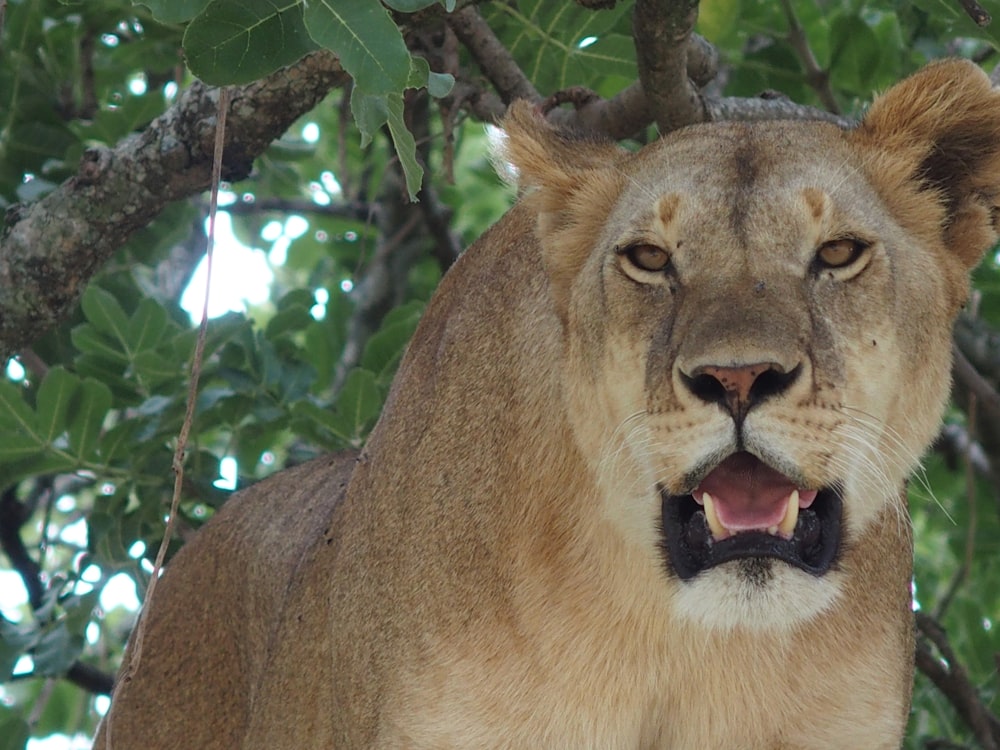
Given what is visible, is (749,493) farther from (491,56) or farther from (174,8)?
(491,56)

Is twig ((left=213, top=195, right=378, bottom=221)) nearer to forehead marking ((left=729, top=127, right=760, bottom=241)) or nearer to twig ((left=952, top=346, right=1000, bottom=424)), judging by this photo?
twig ((left=952, top=346, right=1000, bottom=424))

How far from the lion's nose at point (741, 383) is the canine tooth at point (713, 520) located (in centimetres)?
24

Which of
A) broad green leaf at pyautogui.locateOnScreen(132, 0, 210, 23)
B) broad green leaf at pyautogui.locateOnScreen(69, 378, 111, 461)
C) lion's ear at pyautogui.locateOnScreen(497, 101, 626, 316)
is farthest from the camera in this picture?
broad green leaf at pyautogui.locateOnScreen(69, 378, 111, 461)

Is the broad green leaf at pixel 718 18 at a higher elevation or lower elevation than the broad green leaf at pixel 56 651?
higher

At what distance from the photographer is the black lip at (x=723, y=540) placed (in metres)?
3.05

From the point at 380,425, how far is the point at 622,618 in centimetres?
92

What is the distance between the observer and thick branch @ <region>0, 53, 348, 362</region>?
4270mm

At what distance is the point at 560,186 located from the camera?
365 cm

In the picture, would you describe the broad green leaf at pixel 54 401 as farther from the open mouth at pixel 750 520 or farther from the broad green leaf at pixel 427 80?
the open mouth at pixel 750 520

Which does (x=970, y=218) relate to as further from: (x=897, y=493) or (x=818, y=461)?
(x=818, y=461)

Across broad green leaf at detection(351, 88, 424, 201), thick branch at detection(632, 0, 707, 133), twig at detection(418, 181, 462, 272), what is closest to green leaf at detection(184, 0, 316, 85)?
broad green leaf at detection(351, 88, 424, 201)

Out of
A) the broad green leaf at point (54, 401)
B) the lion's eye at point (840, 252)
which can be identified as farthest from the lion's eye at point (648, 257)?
the broad green leaf at point (54, 401)

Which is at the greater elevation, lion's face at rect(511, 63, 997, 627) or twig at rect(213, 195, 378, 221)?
twig at rect(213, 195, 378, 221)

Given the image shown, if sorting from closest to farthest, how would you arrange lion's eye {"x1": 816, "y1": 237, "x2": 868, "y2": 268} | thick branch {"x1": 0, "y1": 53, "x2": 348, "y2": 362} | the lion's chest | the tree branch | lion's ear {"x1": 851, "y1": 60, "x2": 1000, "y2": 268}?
lion's eye {"x1": 816, "y1": 237, "x2": 868, "y2": 268}, the lion's chest, lion's ear {"x1": 851, "y1": 60, "x2": 1000, "y2": 268}, thick branch {"x1": 0, "y1": 53, "x2": 348, "y2": 362}, the tree branch
